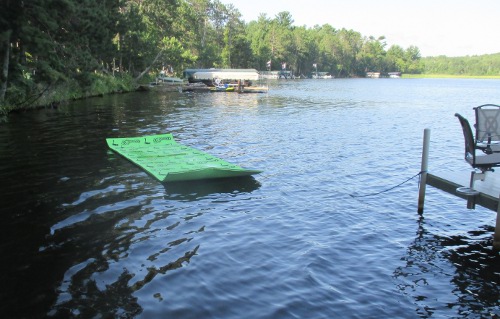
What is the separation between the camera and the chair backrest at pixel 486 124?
9.45 metres

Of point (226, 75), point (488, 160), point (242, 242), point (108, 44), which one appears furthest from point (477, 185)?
point (226, 75)

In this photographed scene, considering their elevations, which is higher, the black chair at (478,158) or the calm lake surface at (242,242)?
the black chair at (478,158)

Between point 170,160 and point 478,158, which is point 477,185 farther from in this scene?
point 170,160

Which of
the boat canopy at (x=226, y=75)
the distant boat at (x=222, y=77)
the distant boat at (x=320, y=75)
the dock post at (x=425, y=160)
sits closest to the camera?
the dock post at (x=425, y=160)

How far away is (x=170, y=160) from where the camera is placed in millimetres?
15367

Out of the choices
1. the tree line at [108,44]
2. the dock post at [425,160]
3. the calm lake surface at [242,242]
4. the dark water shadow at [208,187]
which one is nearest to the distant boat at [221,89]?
the tree line at [108,44]

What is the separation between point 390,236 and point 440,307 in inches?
111

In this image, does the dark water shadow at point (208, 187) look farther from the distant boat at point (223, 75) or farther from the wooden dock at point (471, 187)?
the distant boat at point (223, 75)

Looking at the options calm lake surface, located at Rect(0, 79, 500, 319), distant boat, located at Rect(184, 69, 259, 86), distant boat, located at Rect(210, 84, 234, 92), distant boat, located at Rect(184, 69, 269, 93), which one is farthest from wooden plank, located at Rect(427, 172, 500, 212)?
distant boat, located at Rect(184, 69, 259, 86)

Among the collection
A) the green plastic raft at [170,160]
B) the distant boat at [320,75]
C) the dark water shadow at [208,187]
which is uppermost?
the distant boat at [320,75]

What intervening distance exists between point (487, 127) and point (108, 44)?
4469 cm

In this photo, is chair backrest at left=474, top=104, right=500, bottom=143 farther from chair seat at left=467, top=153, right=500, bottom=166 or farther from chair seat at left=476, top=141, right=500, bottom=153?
chair seat at left=467, top=153, right=500, bottom=166

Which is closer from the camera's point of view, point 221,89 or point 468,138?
point 468,138

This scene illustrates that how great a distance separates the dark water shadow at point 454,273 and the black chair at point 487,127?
1884 millimetres
